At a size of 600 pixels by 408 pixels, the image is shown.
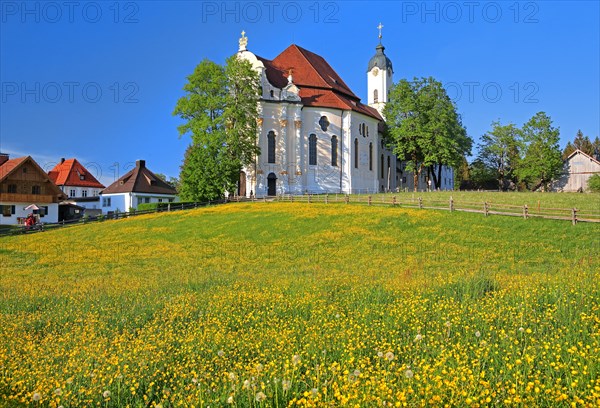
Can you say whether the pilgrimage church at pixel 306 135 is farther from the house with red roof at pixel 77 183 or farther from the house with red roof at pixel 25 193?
the house with red roof at pixel 77 183

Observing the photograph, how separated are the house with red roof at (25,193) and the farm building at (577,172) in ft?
248

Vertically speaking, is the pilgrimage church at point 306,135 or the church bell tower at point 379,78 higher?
the church bell tower at point 379,78

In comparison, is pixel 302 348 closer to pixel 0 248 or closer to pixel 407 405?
pixel 407 405

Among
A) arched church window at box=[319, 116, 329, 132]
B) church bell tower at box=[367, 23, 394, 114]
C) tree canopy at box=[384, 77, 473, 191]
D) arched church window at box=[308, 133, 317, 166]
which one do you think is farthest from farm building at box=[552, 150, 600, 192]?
arched church window at box=[308, 133, 317, 166]

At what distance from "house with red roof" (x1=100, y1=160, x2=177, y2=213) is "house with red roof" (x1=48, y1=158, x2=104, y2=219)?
6.54 metres

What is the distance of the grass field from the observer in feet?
20.1

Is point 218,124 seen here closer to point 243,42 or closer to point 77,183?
point 243,42

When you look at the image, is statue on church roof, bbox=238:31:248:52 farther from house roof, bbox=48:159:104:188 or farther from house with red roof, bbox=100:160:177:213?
house roof, bbox=48:159:104:188

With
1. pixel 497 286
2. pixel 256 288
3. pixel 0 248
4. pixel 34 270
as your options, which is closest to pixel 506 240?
pixel 497 286

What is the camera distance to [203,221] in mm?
37594

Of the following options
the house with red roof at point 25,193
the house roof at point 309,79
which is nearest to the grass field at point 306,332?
the house with red roof at point 25,193

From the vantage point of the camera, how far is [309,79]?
61125mm

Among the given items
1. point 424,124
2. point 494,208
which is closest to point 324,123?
point 424,124

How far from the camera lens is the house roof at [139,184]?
64125mm
